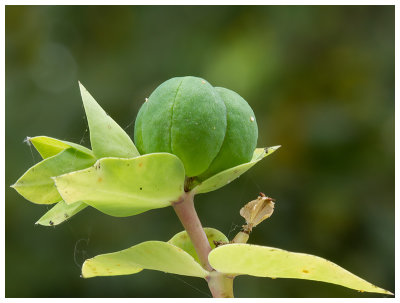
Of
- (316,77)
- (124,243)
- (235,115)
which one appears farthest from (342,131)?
(235,115)

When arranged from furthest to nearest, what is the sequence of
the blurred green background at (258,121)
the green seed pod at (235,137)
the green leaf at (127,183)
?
1. the blurred green background at (258,121)
2. the green seed pod at (235,137)
3. the green leaf at (127,183)

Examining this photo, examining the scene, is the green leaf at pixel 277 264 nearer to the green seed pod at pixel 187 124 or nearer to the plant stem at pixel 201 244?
the plant stem at pixel 201 244

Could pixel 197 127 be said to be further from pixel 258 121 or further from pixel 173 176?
pixel 258 121

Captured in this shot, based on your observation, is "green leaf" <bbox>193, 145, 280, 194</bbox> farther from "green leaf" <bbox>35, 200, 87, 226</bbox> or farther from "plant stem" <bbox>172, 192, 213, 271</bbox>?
"green leaf" <bbox>35, 200, 87, 226</bbox>

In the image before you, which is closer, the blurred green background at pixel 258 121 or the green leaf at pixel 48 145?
the green leaf at pixel 48 145

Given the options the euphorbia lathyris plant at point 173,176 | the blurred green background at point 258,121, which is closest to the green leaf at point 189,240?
the euphorbia lathyris plant at point 173,176

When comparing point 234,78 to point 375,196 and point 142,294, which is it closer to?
point 375,196

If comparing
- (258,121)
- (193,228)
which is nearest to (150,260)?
(193,228)

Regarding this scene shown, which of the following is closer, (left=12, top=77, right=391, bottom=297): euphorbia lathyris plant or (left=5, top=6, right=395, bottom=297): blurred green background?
(left=12, top=77, right=391, bottom=297): euphorbia lathyris plant

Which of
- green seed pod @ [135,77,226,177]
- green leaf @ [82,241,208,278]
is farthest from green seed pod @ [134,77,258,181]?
green leaf @ [82,241,208,278]
